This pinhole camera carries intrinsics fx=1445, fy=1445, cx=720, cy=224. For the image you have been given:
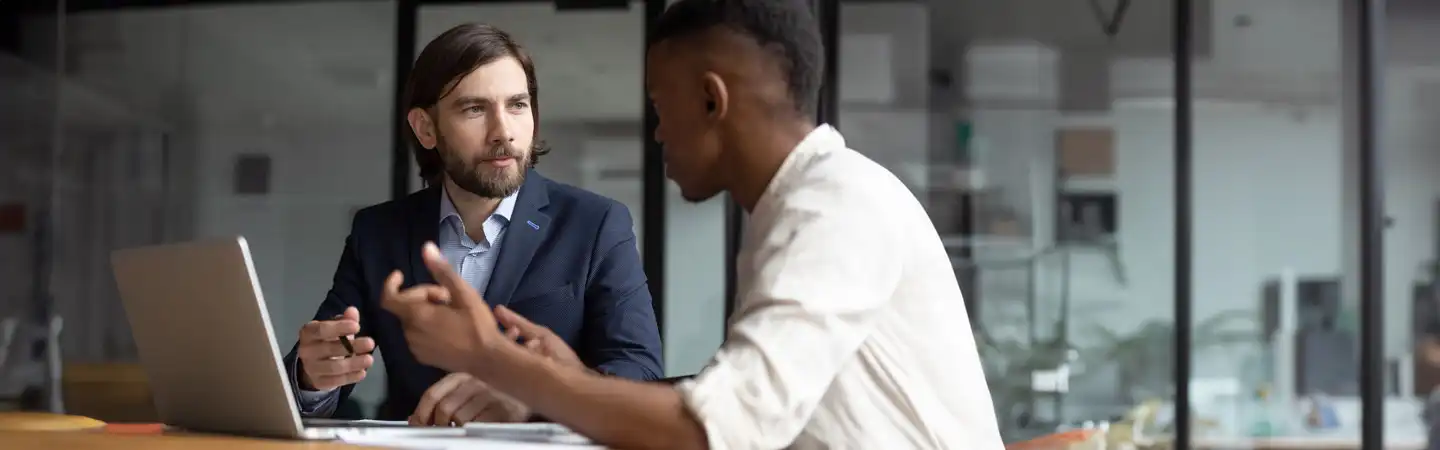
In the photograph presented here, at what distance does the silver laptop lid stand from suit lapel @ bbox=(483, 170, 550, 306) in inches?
23.4

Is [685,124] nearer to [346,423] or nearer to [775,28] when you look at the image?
[775,28]

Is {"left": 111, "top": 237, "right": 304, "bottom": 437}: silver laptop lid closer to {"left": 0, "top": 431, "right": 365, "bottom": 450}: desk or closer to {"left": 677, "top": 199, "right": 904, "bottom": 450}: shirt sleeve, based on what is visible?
{"left": 0, "top": 431, "right": 365, "bottom": 450}: desk

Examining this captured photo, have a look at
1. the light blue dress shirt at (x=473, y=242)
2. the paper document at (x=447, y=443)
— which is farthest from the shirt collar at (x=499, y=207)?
the paper document at (x=447, y=443)

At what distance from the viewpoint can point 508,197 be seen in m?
2.38

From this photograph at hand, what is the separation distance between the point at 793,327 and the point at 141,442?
685 mm

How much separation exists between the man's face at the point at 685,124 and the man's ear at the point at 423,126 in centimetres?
98

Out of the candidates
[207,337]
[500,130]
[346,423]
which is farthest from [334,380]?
[500,130]

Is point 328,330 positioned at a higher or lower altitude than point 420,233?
lower

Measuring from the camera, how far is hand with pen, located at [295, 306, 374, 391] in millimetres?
1917

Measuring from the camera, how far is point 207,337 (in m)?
1.64

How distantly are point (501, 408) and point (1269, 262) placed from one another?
14.7 ft

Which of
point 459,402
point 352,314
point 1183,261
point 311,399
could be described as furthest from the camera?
point 1183,261

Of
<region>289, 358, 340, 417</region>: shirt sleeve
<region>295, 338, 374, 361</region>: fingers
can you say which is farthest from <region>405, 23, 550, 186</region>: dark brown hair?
<region>295, 338, 374, 361</region>: fingers

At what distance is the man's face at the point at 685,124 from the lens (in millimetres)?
1469
